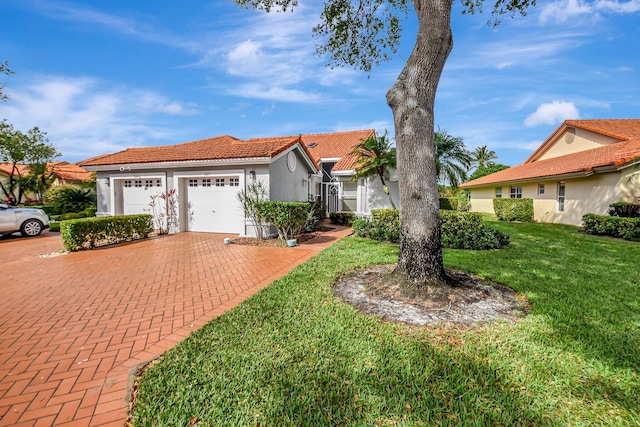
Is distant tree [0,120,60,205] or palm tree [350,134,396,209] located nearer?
palm tree [350,134,396,209]

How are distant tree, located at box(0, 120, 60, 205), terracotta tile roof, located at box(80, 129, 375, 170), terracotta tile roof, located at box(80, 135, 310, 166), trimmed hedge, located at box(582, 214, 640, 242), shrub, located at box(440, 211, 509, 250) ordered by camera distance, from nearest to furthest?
shrub, located at box(440, 211, 509, 250) < trimmed hedge, located at box(582, 214, 640, 242) < terracotta tile roof, located at box(80, 135, 310, 166) < terracotta tile roof, located at box(80, 129, 375, 170) < distant tree, located at box(0, 120, 60, 205)

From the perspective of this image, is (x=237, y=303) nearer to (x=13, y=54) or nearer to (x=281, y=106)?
(x=281, y=106)

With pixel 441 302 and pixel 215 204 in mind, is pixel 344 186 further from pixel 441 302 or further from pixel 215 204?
pixel 441 302

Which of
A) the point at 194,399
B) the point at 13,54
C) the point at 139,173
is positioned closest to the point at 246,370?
the point at 194,399

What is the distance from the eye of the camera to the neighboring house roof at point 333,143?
64.0 ft

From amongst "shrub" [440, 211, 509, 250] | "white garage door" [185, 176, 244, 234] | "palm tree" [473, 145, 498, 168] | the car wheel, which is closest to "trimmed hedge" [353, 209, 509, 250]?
"shrub" [440, 211, 509, 250]

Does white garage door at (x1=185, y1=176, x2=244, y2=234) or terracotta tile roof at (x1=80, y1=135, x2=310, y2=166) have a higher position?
terracotta tile roof at (x1=80, y1=135, x2=310, y2=166)

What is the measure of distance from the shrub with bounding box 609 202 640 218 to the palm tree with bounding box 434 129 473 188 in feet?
21.2

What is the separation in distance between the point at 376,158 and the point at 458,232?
5409 millimetres

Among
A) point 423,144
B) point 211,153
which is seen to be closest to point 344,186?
point 211,153

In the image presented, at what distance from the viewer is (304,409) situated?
2311 millimetres

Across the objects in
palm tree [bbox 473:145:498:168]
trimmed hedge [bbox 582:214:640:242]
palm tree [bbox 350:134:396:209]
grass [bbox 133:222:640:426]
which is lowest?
grass [bbox 133:222:640:426]

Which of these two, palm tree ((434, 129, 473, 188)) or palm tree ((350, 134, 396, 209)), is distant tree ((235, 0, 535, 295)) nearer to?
palm tree ((350, 134, 396, 209))

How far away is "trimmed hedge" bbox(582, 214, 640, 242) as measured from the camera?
10.5m
